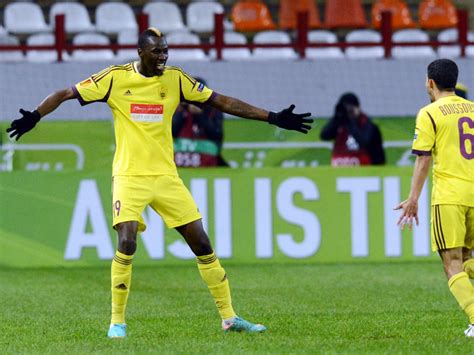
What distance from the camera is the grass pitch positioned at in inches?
313

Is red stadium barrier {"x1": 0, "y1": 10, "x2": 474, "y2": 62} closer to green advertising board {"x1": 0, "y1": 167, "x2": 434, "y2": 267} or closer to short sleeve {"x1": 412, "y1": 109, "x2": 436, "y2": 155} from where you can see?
green advertising board {"x1": 0, "y1": 167, "x2": 434, "y2": 267}

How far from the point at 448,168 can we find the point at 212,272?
6.09 feet

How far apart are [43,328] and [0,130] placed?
752cm

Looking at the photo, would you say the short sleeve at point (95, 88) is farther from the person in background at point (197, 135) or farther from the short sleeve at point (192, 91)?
the person in background at point (197, 135)

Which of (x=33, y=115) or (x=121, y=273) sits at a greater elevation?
(x=33, y=115)

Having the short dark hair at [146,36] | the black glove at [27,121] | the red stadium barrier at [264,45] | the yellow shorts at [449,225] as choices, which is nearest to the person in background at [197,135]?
the red stadium barrier at [264,45]

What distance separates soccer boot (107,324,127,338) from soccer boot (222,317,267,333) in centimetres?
78

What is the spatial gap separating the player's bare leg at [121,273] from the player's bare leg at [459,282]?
2.16m

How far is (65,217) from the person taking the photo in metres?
14.4

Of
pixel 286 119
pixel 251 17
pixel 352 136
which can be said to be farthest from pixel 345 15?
pixel 286 119

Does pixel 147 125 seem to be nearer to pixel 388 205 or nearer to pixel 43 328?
pixel 43 328

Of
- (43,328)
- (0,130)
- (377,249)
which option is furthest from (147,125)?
(0,130)

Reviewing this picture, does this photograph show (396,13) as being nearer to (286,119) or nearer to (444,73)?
(286,119)

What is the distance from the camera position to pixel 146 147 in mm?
8570
